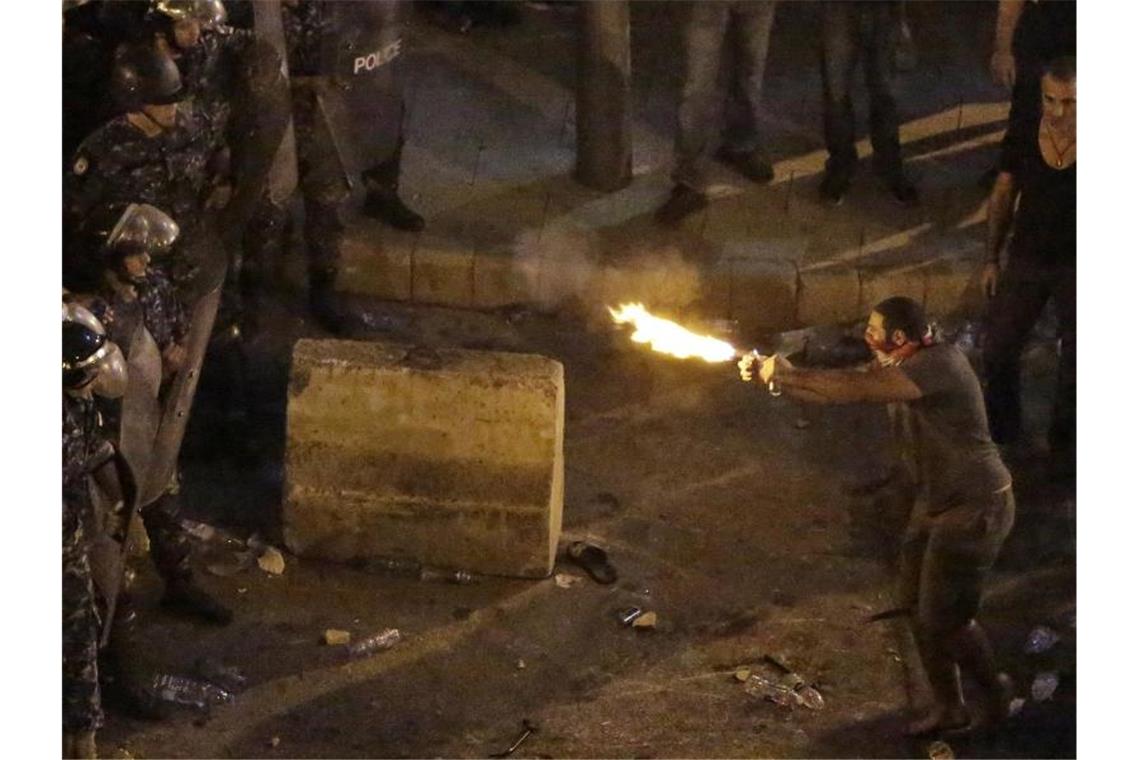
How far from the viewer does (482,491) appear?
795 centimetres

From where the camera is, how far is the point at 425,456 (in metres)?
7.92

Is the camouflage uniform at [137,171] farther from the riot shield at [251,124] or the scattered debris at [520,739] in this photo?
the scattered debris at [520,739]

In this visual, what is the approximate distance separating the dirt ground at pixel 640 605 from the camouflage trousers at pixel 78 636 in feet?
2.03

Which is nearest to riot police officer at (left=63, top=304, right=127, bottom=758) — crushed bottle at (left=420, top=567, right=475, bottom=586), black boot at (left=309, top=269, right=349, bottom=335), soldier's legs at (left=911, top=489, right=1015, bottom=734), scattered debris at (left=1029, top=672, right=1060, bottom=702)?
crushed bottle at (left=420, top=567, right=475, bottom=586)

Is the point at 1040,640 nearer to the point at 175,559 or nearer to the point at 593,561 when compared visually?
the point at 593,561

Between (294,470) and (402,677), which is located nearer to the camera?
(402,677)

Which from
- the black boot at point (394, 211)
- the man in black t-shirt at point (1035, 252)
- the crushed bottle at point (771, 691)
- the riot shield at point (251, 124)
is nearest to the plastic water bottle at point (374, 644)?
the crushed bottle at point (771, 691)

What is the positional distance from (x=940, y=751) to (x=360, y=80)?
3.84 m

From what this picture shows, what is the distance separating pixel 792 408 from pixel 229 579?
8.59 ft

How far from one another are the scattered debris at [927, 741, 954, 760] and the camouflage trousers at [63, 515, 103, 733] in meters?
2.65

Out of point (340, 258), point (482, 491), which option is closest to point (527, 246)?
point (340, 258)

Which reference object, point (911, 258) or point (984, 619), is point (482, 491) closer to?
point (984, 619)

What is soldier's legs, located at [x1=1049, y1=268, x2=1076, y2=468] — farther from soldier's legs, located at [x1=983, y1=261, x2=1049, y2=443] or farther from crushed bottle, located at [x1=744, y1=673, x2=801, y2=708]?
crushed bottle, located at [x1=744, y1=673, x2=801, y2=708]

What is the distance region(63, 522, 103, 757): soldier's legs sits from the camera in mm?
6266
